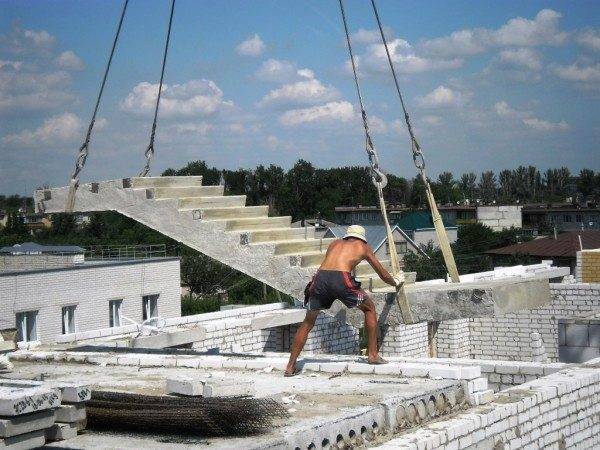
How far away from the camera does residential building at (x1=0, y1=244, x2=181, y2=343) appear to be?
26953 millimetres

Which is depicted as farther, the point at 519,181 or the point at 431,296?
the point at 519,181

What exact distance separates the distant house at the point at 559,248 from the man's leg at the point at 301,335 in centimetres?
2996

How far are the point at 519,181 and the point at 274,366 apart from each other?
353ft

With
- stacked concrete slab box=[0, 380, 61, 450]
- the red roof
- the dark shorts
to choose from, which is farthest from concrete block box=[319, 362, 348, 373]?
the red roof

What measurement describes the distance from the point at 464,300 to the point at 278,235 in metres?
2.11

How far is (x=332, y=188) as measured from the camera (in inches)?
2704

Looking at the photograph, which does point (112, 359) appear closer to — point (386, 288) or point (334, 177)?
point (386, 288)

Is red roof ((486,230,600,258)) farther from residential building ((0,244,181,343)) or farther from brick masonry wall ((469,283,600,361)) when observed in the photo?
brick masonry wall ((469,283,600,361))

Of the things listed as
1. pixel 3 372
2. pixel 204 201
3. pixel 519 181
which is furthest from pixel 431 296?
pixel 519 181

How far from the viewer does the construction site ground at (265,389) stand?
640cm

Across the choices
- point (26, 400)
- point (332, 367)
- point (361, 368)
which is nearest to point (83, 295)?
point (332, 367)

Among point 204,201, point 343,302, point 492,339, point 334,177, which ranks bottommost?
point 492,339

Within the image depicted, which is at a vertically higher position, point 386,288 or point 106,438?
point 386,288

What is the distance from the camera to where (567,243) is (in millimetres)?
39625
